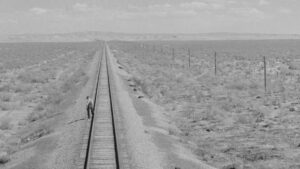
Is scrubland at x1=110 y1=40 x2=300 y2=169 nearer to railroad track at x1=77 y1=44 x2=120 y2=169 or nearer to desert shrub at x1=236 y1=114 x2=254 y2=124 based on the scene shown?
desert shrub at x1=236 y1=114 x2=254 y2=124

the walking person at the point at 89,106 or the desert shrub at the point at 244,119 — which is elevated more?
the walking person at the point at 89,106

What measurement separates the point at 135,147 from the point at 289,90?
20.0 m

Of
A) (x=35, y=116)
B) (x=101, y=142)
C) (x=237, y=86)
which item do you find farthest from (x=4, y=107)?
(x=237, y=86)

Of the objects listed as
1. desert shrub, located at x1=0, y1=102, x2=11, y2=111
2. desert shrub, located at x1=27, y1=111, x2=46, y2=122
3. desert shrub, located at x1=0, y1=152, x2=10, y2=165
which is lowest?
desert shrub, located at x1=0, y1=102, x2=11, y2=111

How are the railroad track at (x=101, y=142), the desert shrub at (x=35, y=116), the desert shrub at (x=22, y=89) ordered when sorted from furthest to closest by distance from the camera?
the desert shrub at (x=22, y=89), the desert shrub at (x=35, y=116), the railroad track at (x=101, y=142)

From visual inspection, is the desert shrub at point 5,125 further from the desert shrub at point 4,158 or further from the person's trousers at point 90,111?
the desert shrub at point 4,158

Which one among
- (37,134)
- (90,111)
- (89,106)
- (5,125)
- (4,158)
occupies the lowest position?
(5,125)

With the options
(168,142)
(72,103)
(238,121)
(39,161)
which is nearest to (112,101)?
(72,103)

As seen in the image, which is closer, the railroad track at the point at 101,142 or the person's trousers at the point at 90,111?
the railroad track at the point at 101,142

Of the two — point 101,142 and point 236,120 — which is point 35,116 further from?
point 236,120

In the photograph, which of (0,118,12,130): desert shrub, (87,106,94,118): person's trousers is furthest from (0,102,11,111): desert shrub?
(87,106,94,118): person's trousers

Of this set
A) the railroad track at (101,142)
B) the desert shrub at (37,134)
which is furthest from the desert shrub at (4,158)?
the desert shrub at (37,134)

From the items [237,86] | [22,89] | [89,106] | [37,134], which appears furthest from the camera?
[22,89]

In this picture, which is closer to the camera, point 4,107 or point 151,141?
point 151,141
